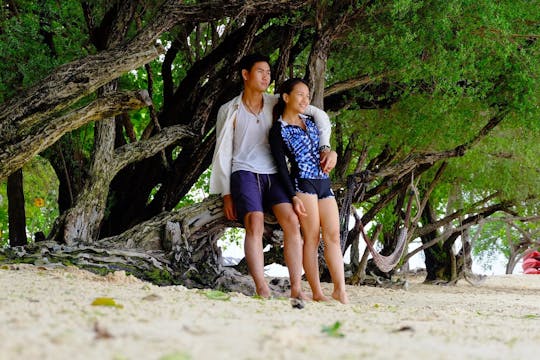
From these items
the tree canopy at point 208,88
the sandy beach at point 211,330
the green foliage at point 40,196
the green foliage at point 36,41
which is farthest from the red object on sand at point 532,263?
the sandy beach at point 211,330

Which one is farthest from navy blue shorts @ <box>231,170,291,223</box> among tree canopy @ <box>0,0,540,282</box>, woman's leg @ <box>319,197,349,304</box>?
tree canopy @ <box>0,0,540,282</box>

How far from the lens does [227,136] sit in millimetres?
5781

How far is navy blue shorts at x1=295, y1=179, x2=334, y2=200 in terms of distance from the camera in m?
5.54

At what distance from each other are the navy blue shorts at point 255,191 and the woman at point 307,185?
0.11 metres

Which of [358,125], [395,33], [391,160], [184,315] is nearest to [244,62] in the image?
[395,33]

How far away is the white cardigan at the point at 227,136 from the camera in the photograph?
18.9 feet

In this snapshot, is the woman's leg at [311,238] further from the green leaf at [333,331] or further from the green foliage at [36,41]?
the green foliage at [36,41]

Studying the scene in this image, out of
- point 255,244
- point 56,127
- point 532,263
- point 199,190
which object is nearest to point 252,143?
point 255,244

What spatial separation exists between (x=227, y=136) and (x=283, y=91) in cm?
56

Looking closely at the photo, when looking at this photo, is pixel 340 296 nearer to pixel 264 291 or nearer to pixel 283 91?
pixel 264 291

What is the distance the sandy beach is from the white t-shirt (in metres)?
1.53

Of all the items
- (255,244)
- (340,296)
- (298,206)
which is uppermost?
(298,206)

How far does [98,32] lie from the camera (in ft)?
25.7

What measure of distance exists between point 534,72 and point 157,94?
17.1ft
